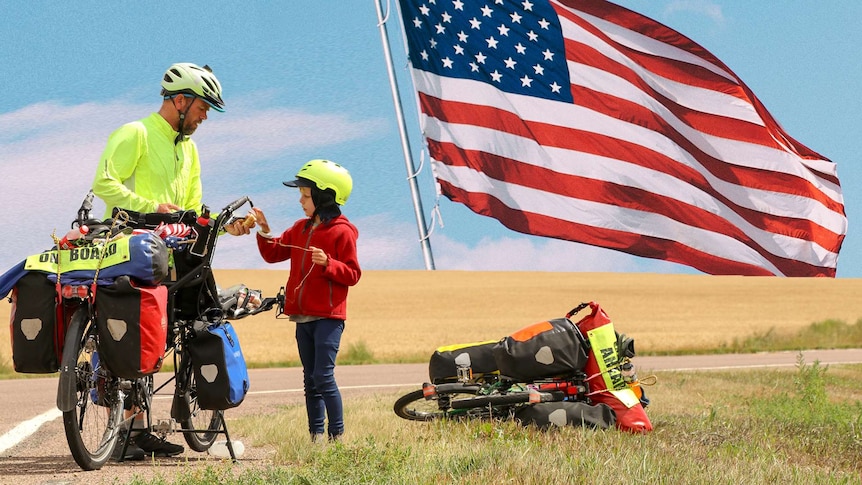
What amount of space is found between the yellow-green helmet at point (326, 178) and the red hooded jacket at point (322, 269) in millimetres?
190

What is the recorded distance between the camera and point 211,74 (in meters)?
7.04

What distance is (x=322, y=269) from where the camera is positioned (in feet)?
23.3

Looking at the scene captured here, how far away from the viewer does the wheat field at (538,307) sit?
26984mm

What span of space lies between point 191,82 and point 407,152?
744 cm

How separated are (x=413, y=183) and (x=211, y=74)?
23.5ft

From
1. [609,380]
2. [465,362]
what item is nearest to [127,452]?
[465,362]

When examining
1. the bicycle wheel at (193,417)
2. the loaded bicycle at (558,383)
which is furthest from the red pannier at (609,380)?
the bicycle wheel at (193,417)

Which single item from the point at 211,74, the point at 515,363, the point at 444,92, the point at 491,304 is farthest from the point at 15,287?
the point at 491,304

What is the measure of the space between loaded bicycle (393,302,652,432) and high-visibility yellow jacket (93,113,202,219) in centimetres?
234

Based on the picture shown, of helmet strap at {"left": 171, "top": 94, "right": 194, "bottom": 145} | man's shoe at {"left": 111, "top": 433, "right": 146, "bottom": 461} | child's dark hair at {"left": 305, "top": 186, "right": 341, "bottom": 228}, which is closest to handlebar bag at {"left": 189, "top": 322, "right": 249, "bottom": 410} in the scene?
man's shoe at {"left": 111, "top": 433, "right": 146, "bottom": 461}

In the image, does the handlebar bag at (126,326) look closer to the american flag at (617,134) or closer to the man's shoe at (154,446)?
the man's shoe at (154,446)

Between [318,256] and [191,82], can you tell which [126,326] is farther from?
[191,82]

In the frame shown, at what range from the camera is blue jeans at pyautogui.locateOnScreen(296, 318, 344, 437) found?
7.14 metres

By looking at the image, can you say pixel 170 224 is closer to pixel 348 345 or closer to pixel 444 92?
pixel 444 92
